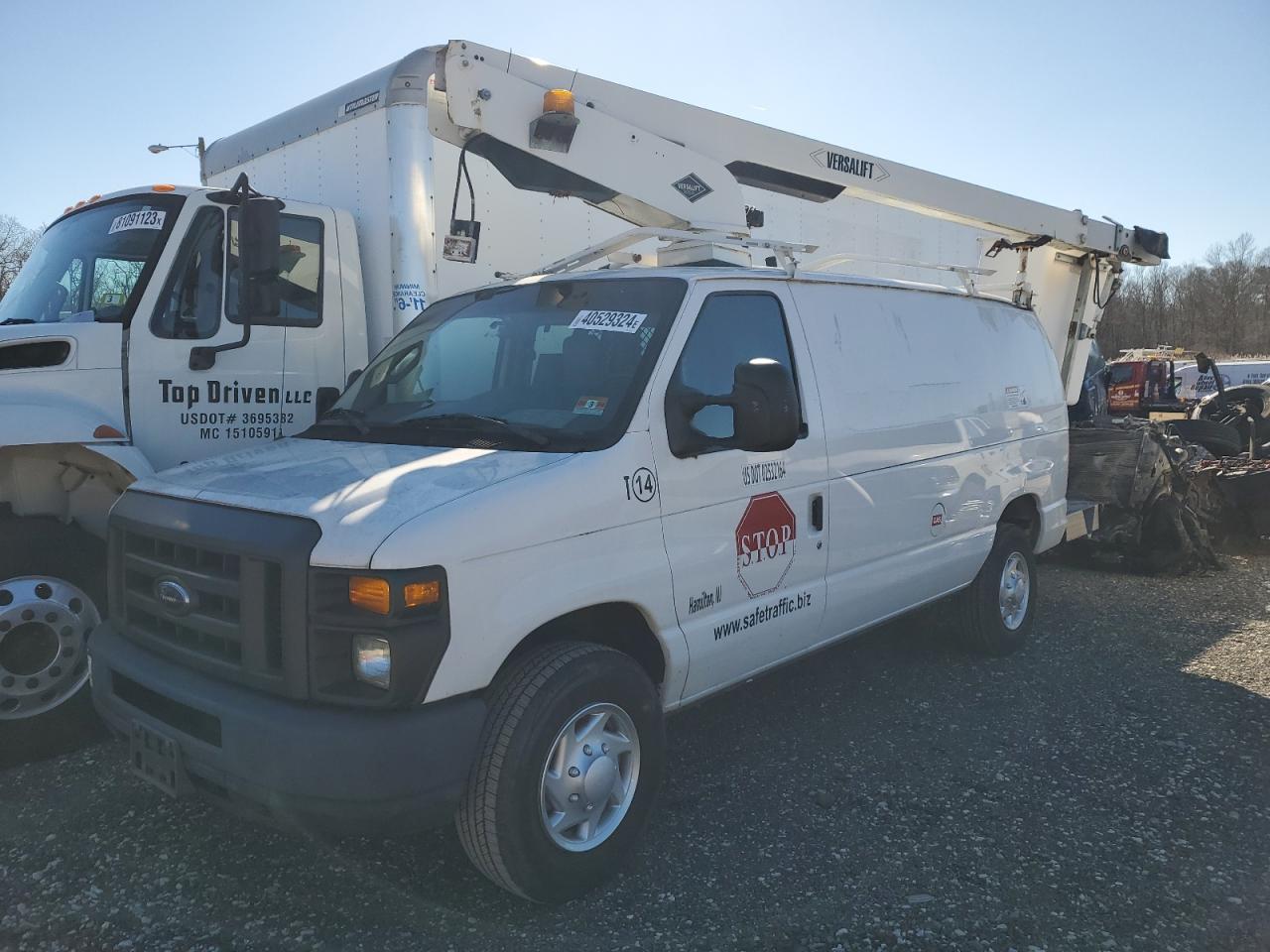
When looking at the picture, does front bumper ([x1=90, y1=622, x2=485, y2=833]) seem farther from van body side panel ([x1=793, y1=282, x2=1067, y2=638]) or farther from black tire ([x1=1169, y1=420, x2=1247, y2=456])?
→ black tire ([x1=1169, y1=420, x2=1247, y2=456])

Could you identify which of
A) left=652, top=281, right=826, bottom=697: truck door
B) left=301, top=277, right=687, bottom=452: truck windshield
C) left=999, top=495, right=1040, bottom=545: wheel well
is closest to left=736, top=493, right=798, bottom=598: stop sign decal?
left=652, top=281, right=826, bottom=697: truck door

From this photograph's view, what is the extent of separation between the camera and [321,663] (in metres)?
2.71

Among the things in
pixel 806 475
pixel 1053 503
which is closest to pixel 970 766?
pixel 806 475

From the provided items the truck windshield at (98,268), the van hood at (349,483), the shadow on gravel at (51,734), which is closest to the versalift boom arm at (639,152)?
the truck windshield at (98,268)

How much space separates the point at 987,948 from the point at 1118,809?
1.28 meters

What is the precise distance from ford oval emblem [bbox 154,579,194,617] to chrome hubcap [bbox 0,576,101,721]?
155cm

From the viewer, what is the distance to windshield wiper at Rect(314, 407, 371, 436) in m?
3.84

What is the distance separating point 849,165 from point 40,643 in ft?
18.1

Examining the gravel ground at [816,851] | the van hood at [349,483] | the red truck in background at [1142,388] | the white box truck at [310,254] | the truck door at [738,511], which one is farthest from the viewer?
the red truck in background at [1142,388]

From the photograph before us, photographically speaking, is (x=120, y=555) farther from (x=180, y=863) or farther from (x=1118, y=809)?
(x=1118, y=809)

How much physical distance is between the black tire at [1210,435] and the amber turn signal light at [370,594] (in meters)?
11.4

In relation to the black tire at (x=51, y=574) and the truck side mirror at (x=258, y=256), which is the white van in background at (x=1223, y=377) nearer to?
the truck side mirror at (x=258, y=256)

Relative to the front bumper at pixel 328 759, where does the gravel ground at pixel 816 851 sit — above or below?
below

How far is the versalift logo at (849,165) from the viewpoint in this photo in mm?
6258
